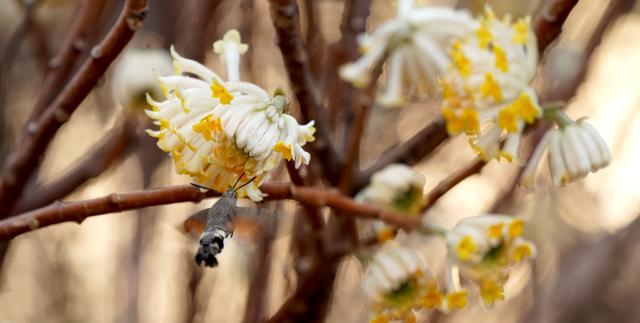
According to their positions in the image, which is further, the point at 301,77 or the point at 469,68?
the point at 301,77

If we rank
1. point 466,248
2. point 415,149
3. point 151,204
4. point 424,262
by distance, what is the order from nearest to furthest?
point 151,204, point 466,248, point 424,262, point 415,149

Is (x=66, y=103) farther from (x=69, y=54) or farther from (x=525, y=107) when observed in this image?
(x=525, y=107)

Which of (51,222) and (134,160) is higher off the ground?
(51,222)

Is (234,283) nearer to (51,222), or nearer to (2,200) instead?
(2,200)

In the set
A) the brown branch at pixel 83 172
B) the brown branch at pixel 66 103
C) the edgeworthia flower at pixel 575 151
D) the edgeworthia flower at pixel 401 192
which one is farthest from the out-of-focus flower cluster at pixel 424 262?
the brown branch at pixel 83 172

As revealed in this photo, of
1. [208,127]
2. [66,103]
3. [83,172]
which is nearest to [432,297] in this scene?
[208,127]

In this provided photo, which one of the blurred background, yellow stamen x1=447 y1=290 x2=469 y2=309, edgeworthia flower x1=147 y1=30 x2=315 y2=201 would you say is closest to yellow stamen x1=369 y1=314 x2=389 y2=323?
yellow stamen x1=447 y1=290 x2=469 y2=309

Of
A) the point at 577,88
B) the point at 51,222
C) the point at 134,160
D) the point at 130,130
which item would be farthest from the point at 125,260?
the point at 51,222
